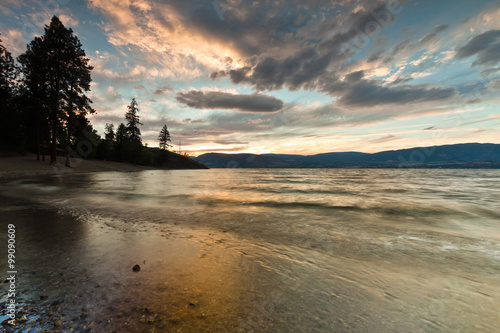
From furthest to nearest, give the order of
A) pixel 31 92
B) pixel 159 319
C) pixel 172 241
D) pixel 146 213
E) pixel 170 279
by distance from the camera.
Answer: pixel 31 92 < pixel 146 213 < pixel 172 241 < pixel 170 279 < pixel 159 319

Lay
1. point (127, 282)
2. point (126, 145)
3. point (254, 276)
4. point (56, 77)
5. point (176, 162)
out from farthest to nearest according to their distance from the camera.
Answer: point (176, 162) → point (126, 145) → point (56, 77) → point (254, 276) → point (127, 282)

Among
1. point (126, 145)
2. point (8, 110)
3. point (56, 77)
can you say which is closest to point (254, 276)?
point (56, 77)

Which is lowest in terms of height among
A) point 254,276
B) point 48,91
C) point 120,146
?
point 254,276

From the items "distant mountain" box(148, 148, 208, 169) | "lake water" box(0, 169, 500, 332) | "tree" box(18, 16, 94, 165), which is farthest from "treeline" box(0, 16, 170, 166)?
"distant mountain" box(148, 148, 208, 169)

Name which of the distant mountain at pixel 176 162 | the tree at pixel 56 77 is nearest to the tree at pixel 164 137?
the distant mountain at pixel 176 162

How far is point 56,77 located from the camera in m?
31.5

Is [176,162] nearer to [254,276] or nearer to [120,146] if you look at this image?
[120,146]

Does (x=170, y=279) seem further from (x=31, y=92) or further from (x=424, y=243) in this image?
(x=31, y=92)

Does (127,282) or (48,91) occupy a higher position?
(48,91)

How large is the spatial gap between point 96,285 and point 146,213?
6226 millimetres

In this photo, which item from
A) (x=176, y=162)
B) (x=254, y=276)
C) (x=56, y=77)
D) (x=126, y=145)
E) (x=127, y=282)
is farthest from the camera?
(x=176, y=162)

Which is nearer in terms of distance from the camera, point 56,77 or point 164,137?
point 56,77

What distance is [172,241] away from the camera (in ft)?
18.4

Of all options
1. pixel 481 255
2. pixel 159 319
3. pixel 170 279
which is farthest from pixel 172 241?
pixel 481 255
